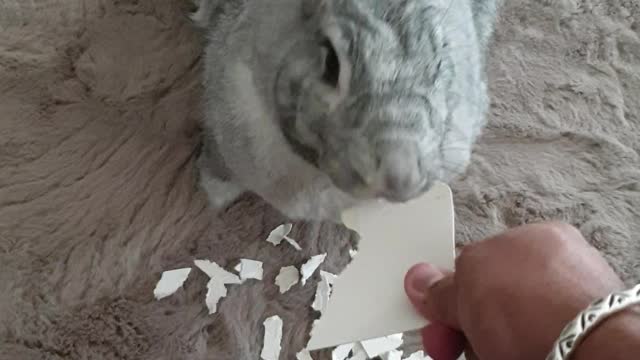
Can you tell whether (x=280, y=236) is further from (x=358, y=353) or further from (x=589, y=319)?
(x=589, y=319)

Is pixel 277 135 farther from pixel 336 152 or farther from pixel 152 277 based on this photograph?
pixel 152 277

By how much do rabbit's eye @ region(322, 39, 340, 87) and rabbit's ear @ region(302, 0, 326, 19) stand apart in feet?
0.14

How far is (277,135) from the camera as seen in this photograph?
3.95 ft

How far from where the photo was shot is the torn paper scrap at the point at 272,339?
1428 millimetres

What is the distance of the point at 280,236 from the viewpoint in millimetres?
1478

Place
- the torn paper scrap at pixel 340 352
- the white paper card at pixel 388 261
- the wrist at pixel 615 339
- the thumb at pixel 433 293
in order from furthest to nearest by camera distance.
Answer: the torn paper scrap at pixel 340 352, the white paper card at pixel 388 261, the thumb at pixel 433 293, the wrist at pixel 615 339

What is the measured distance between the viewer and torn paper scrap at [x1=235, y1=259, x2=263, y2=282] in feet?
4.77

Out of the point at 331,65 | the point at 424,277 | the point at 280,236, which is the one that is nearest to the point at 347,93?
the point at 331,65

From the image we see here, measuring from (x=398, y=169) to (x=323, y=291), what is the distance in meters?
0.57

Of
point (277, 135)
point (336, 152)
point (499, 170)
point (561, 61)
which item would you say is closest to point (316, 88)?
point (336, 152)

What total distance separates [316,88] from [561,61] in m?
0.79

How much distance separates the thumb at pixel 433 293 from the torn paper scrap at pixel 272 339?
0.47 meters

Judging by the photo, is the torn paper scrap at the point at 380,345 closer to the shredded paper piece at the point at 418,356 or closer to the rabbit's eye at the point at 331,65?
the shredded paper piece at the point at 418,356

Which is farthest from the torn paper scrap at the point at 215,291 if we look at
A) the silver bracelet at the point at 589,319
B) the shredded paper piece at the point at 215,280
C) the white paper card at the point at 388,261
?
the silver bracelet at the point at 589,319
